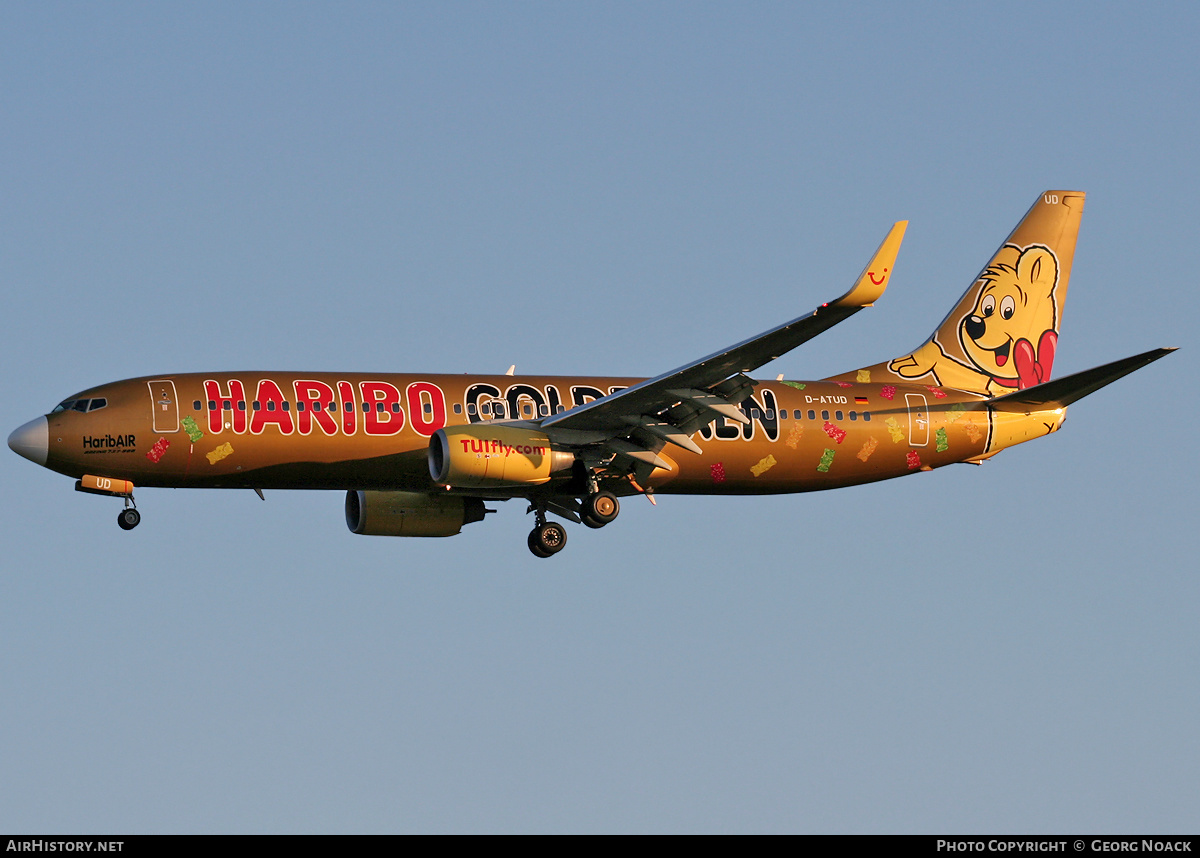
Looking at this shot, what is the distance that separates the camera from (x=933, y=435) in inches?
1975

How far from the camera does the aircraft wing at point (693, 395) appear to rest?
36.7m

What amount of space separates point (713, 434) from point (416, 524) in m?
8.37

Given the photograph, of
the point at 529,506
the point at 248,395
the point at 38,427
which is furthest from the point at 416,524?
the point at 38,427

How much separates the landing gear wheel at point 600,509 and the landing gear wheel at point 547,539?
2270mm

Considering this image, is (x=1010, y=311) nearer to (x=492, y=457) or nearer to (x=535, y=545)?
(x=535, y=545)

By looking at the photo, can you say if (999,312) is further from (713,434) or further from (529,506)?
(529,506)

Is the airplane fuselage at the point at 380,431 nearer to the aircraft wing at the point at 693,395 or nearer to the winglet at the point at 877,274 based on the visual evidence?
the aircraft wing at the point at 693,395

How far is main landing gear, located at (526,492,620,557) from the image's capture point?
151 ft

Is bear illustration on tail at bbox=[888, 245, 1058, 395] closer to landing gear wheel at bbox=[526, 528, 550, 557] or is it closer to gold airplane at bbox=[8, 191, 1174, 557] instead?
gold airplane at bbox=[8, 191, 1174, 557]

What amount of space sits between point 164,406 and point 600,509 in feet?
35.5

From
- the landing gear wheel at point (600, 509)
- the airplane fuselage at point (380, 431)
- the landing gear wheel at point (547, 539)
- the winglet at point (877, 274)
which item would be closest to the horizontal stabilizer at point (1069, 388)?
the airplane fuselage at point (380, 431)

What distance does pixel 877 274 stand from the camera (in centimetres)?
3653

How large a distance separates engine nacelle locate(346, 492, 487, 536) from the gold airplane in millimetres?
38
